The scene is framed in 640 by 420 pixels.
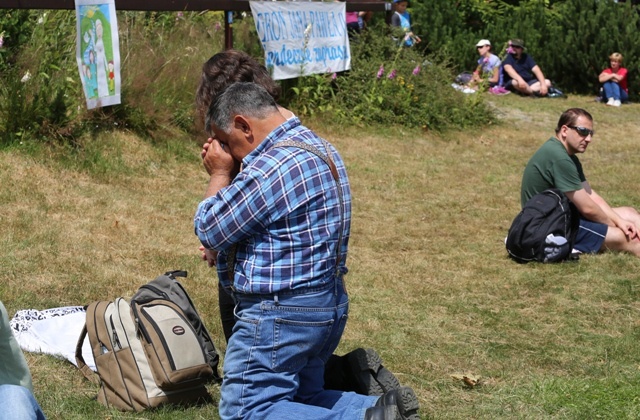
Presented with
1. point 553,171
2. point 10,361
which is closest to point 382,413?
point 10,361

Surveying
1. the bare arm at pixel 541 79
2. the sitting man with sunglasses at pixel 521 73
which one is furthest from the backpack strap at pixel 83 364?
the bare arm at pixel 541 79

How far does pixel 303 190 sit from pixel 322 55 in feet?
27.6

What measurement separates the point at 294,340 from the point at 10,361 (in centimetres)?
104

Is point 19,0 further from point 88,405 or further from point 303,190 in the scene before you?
point 303,190

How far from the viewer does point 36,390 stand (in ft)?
13.9

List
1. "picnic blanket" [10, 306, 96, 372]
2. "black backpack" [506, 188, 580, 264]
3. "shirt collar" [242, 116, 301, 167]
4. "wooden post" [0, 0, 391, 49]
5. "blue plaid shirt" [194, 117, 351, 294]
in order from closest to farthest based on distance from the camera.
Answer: "blue plaid shirt" [194, 117, 351, 294] < "shirt collar" [242, 116, 301, 167] < "picnic blanket" [10, 306, 96, 372] < "black backpack" [506, 188, 580, 264] < "wooden post" [0, 0, 391, 49]

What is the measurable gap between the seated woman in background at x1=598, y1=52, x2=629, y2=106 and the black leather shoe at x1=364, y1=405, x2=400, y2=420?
13.3 m

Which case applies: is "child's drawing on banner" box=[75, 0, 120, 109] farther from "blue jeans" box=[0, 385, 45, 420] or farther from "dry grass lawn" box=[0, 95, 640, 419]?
"blue jeans" box=[0, 385, 45, 420]

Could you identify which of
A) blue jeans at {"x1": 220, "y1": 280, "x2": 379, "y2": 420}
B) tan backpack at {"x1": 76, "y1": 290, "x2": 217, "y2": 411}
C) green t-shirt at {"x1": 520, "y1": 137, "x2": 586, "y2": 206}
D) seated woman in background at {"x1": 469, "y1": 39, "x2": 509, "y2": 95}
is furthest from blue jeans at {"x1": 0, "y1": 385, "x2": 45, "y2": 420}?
seated woman in background at {"x1": 469, "y1": 39, "x2": 509, "y2": 95}

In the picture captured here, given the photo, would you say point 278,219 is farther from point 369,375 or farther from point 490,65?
point 490,65

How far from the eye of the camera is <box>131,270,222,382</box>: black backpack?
14.0 ft

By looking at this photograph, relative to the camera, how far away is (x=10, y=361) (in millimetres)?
2725

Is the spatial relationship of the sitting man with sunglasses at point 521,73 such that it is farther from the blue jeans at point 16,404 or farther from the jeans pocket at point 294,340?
the blue jeans at point 16,404

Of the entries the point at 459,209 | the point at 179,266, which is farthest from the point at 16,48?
the point at 459,209
